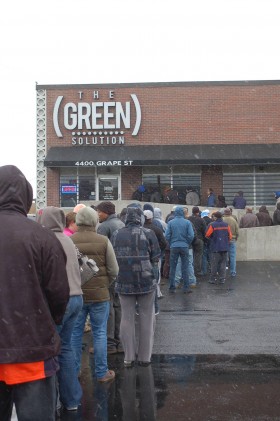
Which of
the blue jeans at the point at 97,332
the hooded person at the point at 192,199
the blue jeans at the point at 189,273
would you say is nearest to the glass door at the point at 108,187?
the hooded person at the point at 192,199

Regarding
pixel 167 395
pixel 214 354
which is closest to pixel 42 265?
pixel 167 395

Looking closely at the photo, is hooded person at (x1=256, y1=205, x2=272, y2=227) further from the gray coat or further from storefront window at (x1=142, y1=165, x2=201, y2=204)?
the gray coat

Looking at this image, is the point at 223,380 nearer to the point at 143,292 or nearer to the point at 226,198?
the point at 143,292

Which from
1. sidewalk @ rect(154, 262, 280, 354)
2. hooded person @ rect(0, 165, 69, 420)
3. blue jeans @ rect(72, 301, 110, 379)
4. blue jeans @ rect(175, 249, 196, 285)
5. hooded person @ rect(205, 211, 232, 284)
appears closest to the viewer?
hooded person @ rect(0, 165, 69, 420)

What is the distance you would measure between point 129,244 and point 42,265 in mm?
3591

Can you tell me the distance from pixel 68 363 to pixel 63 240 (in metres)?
1.11

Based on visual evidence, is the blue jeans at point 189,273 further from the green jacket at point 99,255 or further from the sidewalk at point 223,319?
the green jacket at point 99,255

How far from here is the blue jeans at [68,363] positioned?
16.9ft

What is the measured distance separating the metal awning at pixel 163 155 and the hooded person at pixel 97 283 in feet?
56.3

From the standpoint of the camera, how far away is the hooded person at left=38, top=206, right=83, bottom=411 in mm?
5176

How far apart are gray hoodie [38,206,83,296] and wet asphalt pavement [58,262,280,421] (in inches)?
46.5

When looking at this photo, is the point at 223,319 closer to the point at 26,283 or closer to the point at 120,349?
the point at 120,349

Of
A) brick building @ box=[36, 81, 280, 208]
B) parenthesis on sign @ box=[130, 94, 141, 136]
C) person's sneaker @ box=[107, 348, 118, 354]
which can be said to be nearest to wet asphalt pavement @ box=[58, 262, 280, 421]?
person's sneaker @ box=[107, 348, 118, 354]

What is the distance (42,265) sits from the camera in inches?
128
